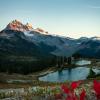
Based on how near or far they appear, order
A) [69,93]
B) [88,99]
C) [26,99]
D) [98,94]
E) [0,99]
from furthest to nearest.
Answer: [0,99] → [26,99] → [88,99] → [69,93] → [98,94]

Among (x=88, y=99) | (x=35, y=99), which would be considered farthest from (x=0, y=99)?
(x=88, y=99)

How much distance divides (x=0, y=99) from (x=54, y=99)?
505 centimetres

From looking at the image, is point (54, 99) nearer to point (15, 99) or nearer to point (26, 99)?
point (26, 99)

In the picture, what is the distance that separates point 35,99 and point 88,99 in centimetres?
305

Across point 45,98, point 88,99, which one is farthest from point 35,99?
point 88,99

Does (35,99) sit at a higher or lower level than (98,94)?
lower

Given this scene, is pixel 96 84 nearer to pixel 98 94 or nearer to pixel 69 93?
pixel 98 94

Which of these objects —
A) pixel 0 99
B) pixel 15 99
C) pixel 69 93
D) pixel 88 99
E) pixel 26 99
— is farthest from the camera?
pixel 0 99

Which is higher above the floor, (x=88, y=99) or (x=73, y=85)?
(x=73, y=85)

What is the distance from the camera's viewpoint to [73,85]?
7.95 m

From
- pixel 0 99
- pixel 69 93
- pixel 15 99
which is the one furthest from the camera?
pixel 0 99

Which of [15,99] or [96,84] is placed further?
[15,99]

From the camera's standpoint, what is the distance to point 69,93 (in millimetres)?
7770

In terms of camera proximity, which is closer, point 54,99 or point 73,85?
point 73,85
